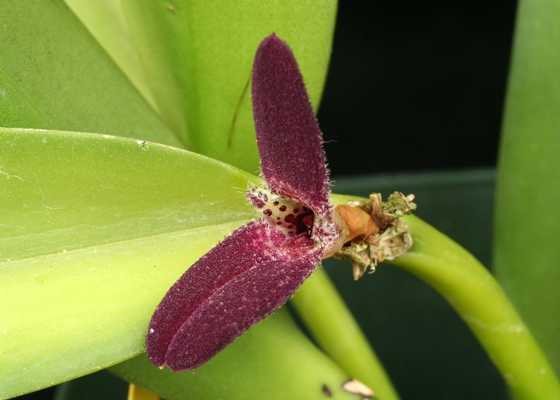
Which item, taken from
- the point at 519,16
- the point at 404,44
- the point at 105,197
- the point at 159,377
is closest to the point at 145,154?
the point at 105,197

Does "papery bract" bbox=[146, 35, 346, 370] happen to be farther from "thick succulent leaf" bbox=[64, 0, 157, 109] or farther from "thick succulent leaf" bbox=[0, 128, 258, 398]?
"thick succulent leaf" bbox=[64, 0, 157, 109]

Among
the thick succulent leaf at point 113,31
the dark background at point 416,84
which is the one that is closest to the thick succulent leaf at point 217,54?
the thick succulent leaf at point 113,31

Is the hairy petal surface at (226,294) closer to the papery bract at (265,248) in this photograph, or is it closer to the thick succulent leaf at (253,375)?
the papery bract at (265,248)

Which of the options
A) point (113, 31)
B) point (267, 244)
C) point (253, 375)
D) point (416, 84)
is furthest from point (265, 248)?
point (416, 84)

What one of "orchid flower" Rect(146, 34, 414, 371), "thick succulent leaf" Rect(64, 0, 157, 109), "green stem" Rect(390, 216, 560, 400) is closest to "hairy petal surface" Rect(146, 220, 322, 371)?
"orchid flower" Rect(146, 34, 414, 371)

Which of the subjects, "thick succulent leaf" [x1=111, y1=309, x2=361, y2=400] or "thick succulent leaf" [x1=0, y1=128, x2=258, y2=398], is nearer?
"thick succulent leaf" [x1=0, y1=128, x2=258, y2=398]

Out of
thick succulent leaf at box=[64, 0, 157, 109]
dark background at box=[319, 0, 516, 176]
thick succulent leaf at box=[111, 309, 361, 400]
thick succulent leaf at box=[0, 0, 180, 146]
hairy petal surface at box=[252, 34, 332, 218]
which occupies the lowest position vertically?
thick succulent leaf at box=[111, 309, 361, 400]

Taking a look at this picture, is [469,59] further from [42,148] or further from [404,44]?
[42,148]

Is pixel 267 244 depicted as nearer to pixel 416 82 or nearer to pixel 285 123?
pixel 285 123
